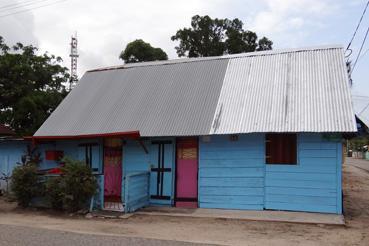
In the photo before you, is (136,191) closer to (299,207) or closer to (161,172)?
(161,172)

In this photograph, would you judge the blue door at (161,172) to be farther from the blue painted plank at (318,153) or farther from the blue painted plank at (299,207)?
the blue painted plank at (318,153)

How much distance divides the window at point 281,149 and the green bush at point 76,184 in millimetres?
5025

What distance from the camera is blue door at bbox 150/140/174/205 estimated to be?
13789 mm

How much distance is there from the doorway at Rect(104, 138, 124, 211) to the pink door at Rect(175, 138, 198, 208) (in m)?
2.13

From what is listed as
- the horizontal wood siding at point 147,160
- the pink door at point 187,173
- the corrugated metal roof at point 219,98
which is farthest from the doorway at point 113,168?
the pink door at point 187,173

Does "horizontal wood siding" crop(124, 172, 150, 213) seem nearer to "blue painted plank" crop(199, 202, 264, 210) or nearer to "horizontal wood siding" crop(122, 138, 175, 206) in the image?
"horizontal wood siding" crop(122, 138, 175, 206)

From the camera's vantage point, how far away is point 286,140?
12375mm

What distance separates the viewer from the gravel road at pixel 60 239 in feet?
27.7

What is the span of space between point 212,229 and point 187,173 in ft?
11.1

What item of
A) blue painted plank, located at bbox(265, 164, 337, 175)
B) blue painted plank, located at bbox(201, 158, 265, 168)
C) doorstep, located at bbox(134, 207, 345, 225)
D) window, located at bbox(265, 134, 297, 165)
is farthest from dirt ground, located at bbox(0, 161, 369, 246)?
window, located at bbox(265, 134, 297, 165)

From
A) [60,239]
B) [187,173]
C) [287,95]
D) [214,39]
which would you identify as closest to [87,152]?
[187,173]

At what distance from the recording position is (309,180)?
12.0 meters

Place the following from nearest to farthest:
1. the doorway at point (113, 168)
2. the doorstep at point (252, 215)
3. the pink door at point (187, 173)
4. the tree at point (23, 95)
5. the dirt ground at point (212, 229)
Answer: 1. the dirt ground at point (212, 229)
2. the doorstep at point (252, 215)
3. the pink door at point (187, 173)
4. the doorway at point (113, 168)
5. the tree at point (23, 95)

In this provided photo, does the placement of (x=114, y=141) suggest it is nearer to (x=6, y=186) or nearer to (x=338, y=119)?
(x=6, y=186)
